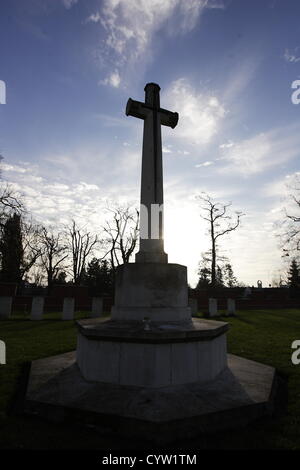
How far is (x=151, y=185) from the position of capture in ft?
20.7

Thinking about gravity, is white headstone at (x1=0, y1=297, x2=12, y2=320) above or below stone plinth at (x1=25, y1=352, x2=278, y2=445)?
above

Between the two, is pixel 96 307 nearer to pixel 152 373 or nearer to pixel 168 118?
pixel 168 118

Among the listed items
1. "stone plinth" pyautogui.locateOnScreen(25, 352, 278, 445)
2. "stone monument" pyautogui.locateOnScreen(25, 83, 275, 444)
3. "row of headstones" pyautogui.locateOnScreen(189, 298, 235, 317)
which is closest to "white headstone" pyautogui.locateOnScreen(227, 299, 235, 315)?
"row of headstones" pyautogui.locateOnScreen(189, 298, 235, 317)

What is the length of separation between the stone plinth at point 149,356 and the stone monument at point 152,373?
1 centimetres

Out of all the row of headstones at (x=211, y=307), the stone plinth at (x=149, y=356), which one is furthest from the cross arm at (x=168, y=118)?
the row of headstones at (x=211, y=307)

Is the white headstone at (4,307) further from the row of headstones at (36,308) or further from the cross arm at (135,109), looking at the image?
the cross arm at (135,109)

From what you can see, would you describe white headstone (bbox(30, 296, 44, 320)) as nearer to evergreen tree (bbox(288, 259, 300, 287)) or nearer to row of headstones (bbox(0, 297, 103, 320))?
row of headstones (bbox(0, 297, 103, 320))

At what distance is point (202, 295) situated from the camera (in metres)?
24.8

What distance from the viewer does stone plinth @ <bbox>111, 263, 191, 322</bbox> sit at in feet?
17.1

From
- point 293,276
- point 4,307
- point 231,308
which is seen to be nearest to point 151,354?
point 4,307

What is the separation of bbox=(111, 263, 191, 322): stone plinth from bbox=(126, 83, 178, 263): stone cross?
1.86 ft

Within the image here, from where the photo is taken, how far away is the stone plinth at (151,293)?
5.21m
